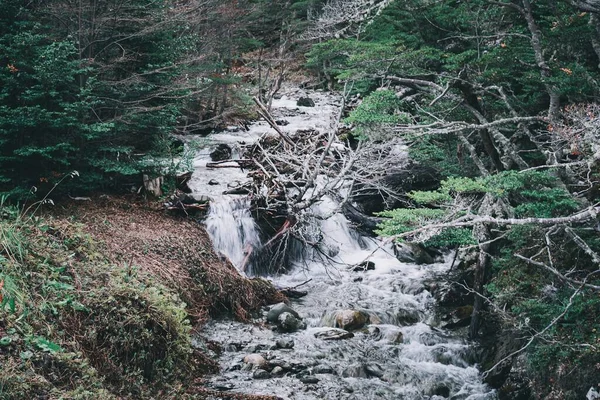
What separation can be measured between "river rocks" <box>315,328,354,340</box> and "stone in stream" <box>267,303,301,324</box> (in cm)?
61

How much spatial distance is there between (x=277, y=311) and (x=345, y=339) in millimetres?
1262

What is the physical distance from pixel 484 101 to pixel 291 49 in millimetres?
20543

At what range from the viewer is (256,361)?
24.1 ft

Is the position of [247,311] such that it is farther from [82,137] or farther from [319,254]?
[82,137]

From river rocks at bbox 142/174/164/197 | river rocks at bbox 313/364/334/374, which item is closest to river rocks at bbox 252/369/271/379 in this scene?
river rocks at bbox 313/364/334/374

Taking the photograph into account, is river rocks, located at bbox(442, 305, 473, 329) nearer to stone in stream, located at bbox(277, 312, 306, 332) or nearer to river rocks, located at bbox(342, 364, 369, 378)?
river rocks, located at bbox(342, 364, 369, 378)

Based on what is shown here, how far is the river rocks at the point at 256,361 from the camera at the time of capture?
7316mm

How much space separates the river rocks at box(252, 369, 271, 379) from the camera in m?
7.06

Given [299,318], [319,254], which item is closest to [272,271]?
[319,254]

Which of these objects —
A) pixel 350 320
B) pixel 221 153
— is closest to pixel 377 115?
pixel 350 320

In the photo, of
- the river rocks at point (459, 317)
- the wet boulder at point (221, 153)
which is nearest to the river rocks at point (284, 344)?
the river rocks at point (459, 317)

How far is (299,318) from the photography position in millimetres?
9102

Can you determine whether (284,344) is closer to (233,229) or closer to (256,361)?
(256,361)

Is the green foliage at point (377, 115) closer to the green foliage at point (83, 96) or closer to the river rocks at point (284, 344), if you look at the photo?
the river rocks at point (284, 344)
